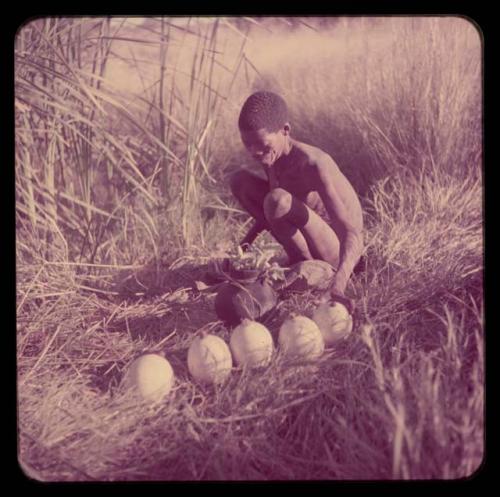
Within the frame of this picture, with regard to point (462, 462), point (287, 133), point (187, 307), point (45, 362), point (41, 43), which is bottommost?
point (462, 462)

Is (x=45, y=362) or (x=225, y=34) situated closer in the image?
(x=45, y=362)

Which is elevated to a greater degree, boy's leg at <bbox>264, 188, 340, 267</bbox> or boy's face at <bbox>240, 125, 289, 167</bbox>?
boy's face at <bbox>240, 125, 289, 167</bbox>

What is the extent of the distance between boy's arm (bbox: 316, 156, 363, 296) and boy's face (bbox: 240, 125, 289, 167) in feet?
0.49

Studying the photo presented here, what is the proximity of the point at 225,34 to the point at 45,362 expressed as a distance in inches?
50.6

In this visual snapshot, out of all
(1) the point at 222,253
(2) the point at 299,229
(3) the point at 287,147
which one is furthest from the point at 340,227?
(1) the point at 222,253

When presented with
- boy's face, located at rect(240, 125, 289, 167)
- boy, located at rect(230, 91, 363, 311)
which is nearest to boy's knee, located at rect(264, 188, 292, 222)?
boy, located at rect(230, 91, 363, 311)

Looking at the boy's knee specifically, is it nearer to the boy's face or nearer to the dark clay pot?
the boy's face

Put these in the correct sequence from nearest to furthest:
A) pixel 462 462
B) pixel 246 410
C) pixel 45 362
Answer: pixel 462 462 → pixel 246 410 → pixel 45 362

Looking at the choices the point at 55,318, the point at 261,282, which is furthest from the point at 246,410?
the point at 55,318

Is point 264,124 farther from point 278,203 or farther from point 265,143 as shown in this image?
point 278,203

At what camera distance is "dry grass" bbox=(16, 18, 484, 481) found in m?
1.44

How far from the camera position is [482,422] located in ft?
4.68

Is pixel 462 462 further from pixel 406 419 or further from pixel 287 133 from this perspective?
pixel 287 133

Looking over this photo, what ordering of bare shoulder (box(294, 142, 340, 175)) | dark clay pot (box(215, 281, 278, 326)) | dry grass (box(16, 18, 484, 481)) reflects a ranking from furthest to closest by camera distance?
1. bare shoulder (box(294, 142, 340, 175))
2. dark clay pot (box(215, 281, 278, 326))
3. dry grass (box(16, 18, 484, 481))
